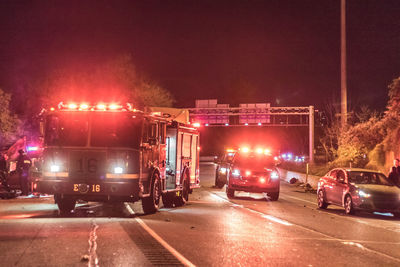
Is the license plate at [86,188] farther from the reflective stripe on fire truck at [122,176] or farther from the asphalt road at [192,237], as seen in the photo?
the asphalt road at [192,237]

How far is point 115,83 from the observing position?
42.2m

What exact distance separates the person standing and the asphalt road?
2.68 m

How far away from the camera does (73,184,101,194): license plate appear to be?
1284cm

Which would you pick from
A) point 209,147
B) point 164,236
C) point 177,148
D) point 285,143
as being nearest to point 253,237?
point 164,236

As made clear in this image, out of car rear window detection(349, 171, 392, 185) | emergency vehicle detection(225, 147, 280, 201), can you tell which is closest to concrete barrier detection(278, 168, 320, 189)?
emergency vehicle detection(225, 147, 280, 201)

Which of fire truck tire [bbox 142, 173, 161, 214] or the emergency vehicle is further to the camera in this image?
the emergency vehicle

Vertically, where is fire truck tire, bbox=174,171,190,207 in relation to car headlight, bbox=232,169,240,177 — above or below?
below

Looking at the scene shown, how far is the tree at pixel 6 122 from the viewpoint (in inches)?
1518

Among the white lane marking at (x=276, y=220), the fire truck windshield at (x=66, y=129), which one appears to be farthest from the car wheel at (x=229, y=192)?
the fire truck windshield at (x=66, y=129)

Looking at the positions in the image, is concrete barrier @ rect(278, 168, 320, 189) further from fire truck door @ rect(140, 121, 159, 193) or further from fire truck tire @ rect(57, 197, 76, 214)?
fire truck tire @ rect(57, 197, 76, 214)

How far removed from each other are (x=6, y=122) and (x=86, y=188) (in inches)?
1114

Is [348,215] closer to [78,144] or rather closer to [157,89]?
[78,144]

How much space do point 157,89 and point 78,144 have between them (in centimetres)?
3279

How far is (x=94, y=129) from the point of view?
13.0m
